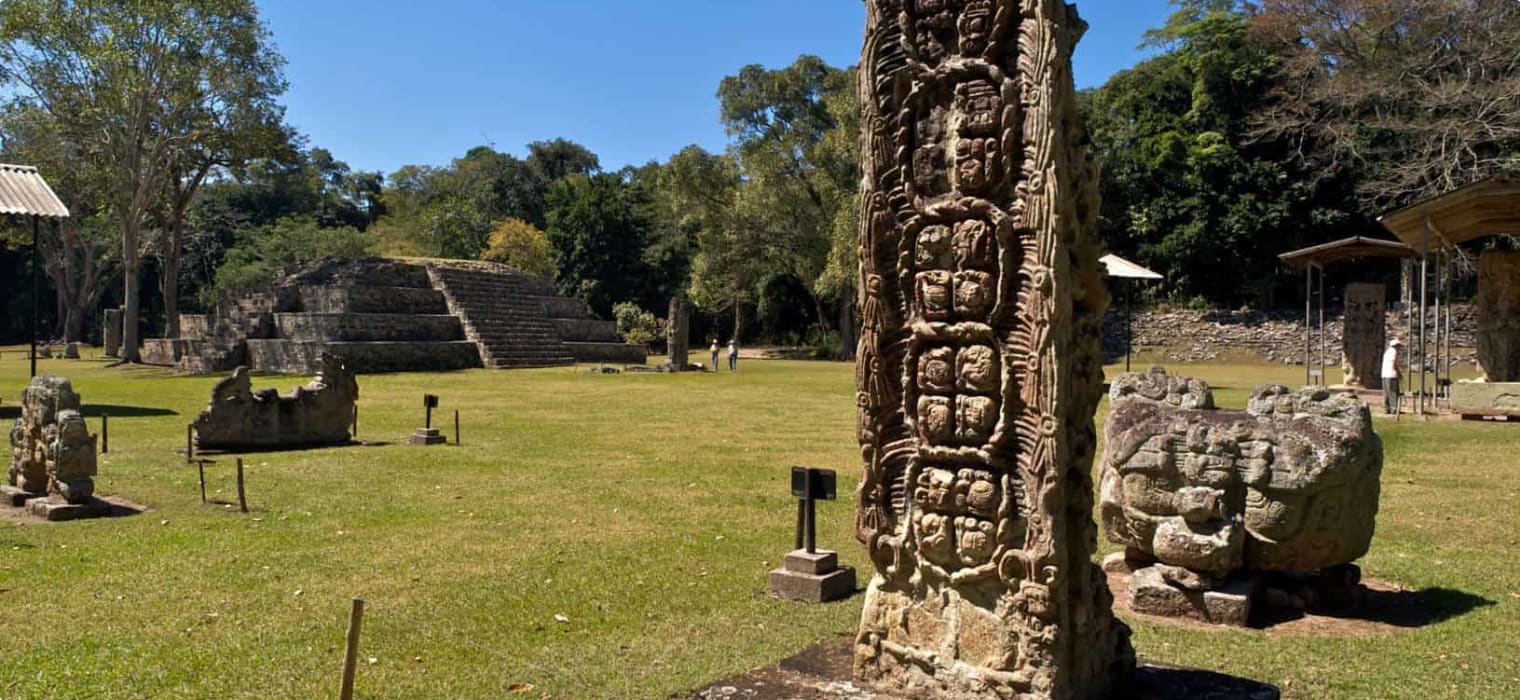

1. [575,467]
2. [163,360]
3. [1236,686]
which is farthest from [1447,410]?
[163,360]

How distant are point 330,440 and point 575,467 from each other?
14.2 ft

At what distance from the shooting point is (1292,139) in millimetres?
36062

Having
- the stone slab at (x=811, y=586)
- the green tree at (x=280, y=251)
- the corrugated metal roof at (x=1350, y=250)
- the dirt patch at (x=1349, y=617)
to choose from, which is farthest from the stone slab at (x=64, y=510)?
the green tree at (x=280, y=251)

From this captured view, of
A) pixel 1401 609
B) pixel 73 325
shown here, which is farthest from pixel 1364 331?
pixel 73 325

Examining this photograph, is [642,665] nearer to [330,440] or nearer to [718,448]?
[718,448]

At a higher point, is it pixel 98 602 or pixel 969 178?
pixel 969 178

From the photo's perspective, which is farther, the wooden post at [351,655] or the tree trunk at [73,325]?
the tree trunk at [73,325]

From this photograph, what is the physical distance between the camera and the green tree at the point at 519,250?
48.6 m

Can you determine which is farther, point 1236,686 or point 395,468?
point 395,468

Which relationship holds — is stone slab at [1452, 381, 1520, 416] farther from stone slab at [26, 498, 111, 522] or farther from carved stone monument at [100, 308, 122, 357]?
carved stone monument at [100, 308, 122, 357]

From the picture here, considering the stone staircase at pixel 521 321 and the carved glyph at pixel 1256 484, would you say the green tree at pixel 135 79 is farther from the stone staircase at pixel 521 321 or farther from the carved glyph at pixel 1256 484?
the carved glyph at pixel 1256 484

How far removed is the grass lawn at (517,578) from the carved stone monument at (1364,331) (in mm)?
9705

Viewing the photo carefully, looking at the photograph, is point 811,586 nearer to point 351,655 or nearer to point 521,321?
point 351,655

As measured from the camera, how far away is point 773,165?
1569 inches
